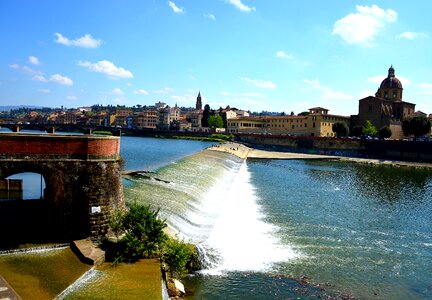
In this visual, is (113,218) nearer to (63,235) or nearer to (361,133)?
(63,235)

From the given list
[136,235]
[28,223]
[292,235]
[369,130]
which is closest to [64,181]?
[28,223]

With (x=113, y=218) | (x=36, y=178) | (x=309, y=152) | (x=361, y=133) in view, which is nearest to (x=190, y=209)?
(x=113, y=218)

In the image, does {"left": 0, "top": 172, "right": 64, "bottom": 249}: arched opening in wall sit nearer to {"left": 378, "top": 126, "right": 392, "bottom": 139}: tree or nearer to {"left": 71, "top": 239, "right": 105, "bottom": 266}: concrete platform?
{"left": 71, "top": 239, "right": 105, "bottom": 266}: concrete platform

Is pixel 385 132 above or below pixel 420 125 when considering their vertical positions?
below

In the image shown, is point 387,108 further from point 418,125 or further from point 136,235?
point 136,235

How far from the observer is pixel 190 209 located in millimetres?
27766

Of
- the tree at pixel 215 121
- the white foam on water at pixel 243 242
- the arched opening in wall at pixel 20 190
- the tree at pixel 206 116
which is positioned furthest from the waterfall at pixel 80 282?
the tree at pixel 206 116

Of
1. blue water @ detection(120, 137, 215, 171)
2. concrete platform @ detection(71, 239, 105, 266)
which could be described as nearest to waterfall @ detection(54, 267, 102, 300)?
concrete platform @ detection(71, 239, 105, 266)

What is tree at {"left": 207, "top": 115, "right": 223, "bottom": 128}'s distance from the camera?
165375 mm

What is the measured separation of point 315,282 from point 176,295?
6.80 meters

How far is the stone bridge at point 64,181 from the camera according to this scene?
53.8 feet

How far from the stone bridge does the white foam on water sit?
577 centimetres

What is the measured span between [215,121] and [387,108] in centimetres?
6689

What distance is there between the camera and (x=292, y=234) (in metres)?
25.7
